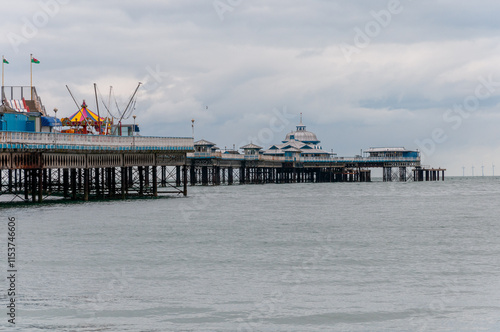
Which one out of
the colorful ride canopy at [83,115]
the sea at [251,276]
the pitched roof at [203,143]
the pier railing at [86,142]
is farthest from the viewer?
the pitched roof at [203,143]

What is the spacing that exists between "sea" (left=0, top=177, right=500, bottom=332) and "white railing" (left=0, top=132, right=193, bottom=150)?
11.0 metres

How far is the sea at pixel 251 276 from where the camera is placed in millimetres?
21406

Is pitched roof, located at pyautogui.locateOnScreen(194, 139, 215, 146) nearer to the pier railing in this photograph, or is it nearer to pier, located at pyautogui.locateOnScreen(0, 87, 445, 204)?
pier, located at pyautogui.locateOnScreen(0, 87, 445, 204)

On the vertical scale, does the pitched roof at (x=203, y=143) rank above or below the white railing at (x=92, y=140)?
above

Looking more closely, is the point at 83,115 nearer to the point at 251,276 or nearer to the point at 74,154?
the point at 74,154

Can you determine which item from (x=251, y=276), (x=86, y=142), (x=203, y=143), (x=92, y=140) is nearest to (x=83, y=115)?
(x=92, y=140)

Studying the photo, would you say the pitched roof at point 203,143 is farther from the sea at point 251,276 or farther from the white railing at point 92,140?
the sea at point 251,276

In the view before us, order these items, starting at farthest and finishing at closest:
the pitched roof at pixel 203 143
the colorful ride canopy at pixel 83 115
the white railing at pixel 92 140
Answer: the pitched roof at pixel 203 143
the colorful ride canopy at pixel 83 115
the white railing at pixel 92 140

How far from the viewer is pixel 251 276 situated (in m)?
28.7

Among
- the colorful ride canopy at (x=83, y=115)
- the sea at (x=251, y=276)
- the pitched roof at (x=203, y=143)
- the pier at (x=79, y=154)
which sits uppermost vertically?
the colorful ride canopy at (x=83, y=115)

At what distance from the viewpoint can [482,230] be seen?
4844 centimetres

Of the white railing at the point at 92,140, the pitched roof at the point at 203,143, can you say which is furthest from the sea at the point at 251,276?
the pitched roof at the point at 203,143

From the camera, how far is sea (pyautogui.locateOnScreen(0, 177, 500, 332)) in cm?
2141

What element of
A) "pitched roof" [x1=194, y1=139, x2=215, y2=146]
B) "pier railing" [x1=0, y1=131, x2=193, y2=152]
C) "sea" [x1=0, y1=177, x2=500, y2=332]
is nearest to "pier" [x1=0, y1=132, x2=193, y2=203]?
"pier railing" [x1=0, y1=131, x2=193, y2=152]
